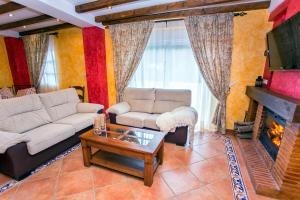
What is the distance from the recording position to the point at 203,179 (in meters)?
1.96

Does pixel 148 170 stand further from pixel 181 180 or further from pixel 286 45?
pixel 286 45

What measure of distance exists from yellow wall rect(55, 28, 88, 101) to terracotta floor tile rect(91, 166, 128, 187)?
112 inches

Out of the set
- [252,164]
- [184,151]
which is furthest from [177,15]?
[252,164]

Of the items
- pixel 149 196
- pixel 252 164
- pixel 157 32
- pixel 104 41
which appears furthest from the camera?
pixel 104 41

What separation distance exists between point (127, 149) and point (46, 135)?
1238 millimetres

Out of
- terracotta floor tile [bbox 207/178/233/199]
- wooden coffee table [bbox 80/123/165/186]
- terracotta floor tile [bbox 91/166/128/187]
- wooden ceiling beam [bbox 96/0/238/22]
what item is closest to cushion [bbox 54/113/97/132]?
wooden coffee table [bbox 80/123/165/186]

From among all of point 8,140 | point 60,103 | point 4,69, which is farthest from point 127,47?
point 4,69

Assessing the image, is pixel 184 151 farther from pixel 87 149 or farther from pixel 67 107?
pixel 67 107

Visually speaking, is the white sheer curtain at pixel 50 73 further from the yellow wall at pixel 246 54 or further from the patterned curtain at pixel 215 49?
the yellow wall at pixel 246 54

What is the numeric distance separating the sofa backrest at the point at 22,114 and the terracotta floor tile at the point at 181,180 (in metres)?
2.17

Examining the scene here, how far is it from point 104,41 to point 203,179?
11.6ft

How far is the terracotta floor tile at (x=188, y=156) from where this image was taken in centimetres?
233

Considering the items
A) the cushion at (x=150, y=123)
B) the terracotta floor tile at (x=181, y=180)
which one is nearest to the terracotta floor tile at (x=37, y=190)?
the terracotta floor tile at (x=181, y=180)

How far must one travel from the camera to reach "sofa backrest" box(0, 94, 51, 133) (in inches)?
90.3
